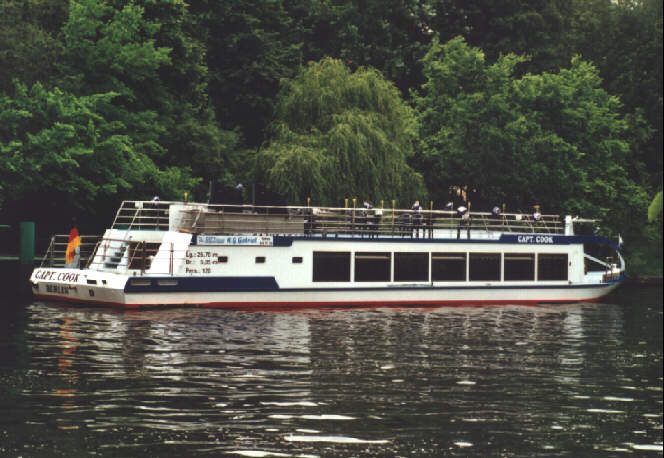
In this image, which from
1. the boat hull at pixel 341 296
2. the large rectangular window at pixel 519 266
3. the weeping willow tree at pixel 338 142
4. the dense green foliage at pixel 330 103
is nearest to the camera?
the boat hull at pixel 341 296

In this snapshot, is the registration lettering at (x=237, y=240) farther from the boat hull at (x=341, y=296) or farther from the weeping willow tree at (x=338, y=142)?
the weeping willow tree at (x=338, y=142)

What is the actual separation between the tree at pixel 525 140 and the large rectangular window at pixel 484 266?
16.6 metres

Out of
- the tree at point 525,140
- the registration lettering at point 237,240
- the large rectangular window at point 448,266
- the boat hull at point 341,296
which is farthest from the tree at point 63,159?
the tree at point 525,140

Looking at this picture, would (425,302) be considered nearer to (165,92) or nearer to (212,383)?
(165,92)

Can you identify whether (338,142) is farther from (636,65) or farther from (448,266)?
(636,65)

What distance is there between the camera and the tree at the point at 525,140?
59969mm

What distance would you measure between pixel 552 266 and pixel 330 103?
15.3 meters

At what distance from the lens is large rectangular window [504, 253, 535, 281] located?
44.2 meters

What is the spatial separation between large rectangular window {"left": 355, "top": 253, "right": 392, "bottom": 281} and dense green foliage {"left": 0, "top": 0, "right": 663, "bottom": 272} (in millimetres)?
9360

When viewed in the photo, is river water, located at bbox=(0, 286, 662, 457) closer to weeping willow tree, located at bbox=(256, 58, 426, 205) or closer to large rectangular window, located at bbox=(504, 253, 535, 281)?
large rectangular window, located at bbox=(504, 253, 535, 281)

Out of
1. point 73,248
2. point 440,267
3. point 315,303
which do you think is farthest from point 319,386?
point 440,267

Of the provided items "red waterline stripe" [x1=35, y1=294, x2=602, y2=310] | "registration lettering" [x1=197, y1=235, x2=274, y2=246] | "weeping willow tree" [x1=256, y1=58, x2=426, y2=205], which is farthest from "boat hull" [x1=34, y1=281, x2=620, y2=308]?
"weeping willow tree" [x1=256, y1=58, x2=426, y2=205]

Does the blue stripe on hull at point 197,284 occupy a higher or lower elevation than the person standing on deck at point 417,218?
lower

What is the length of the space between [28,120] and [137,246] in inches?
443
